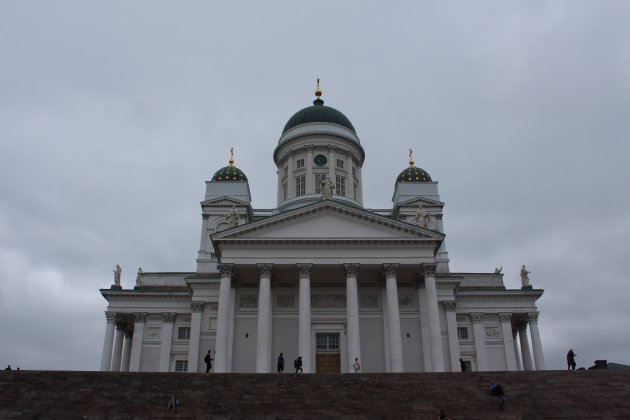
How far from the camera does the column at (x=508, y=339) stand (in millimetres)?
37812

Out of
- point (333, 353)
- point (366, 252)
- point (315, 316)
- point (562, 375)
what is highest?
point (366, 252)

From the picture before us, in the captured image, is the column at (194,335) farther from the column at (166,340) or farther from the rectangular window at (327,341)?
the rectangular window at (327,341)

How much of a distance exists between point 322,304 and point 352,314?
11.8 ft

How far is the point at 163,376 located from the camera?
22141 millimetres

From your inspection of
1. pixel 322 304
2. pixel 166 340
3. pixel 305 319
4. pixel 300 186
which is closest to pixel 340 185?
pixel 300 186

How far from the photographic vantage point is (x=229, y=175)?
47.4 metres

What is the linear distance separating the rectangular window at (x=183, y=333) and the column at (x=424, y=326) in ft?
51.7

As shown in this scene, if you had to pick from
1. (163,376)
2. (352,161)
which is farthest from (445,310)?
(163,376)

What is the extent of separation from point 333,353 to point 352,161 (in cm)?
1836

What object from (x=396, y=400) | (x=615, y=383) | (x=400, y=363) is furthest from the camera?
(x=400, y=363)

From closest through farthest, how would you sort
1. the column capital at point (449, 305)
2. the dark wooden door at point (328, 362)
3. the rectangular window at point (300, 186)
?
the dark wooden door at point (328, 362) → the column capital at point (449, 305) → the rectangular window at point (300, 186)

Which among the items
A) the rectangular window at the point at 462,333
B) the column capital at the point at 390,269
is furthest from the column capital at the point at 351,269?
the rectangular window at the point at 462,333

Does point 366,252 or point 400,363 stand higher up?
point 366,252

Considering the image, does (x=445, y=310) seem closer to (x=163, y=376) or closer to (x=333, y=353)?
(x=333, y=353)
